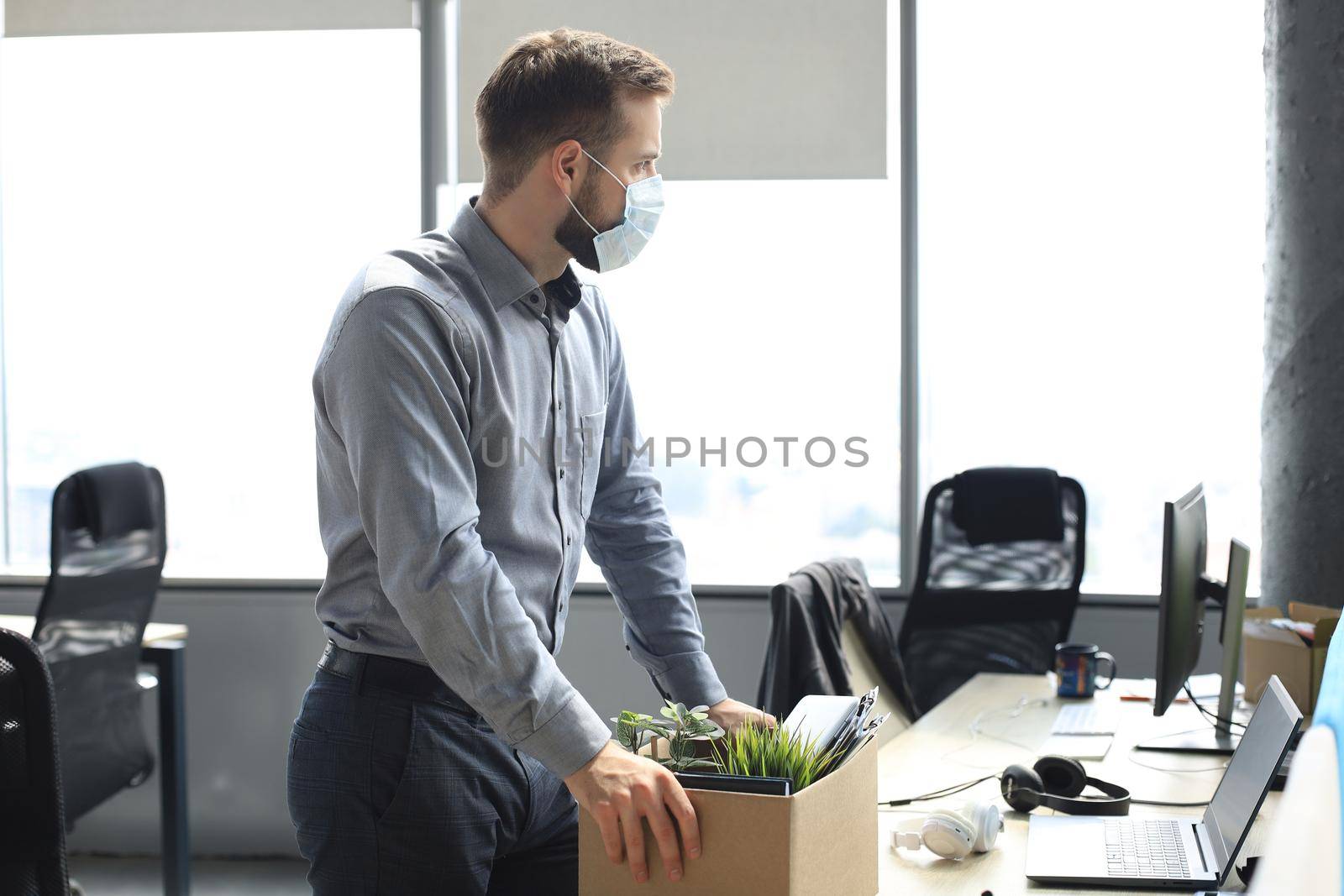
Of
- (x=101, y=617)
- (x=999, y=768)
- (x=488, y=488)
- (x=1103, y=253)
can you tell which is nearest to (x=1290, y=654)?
(x=999, y=768)

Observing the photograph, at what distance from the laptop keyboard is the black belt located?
0.87 m

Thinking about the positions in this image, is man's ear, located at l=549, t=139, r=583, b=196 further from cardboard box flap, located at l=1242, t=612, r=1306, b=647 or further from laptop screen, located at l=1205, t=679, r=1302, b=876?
cardboard box flap, located at l=1242, t=612, r=1306, b=647

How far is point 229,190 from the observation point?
411cm

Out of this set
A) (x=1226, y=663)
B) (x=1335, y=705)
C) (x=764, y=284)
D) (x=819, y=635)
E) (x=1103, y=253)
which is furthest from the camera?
(x=764, y=284)

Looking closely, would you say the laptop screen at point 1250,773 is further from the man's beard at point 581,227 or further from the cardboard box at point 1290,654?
the man's beard at point 581,227

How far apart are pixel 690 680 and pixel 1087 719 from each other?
122cm

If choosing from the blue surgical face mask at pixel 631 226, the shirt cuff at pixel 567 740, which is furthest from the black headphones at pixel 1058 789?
the blue surgical face mask at pixel 631 226

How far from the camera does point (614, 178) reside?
1573 millimetres

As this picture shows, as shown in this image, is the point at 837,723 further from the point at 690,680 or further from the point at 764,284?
the point at 764,284

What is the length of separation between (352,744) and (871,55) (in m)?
3.12

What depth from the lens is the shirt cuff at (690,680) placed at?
5.56 feet

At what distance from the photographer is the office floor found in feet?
12.2

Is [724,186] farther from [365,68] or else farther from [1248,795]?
[1248,795]

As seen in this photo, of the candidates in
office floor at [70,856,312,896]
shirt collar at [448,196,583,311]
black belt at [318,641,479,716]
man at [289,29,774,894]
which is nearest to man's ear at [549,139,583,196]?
man at [289,29,774,894]
